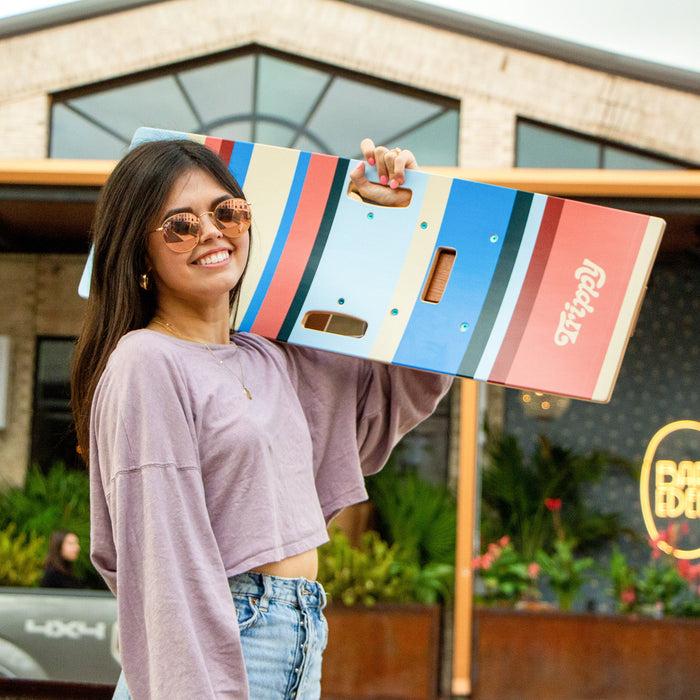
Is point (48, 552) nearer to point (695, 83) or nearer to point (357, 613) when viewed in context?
point (357, 613)

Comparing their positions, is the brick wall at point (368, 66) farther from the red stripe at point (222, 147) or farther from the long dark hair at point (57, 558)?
the red stripe at point (222, 147)

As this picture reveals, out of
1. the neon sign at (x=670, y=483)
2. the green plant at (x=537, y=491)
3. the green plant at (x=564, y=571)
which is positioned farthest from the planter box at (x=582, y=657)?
the neon sign at (x=670, y=483)

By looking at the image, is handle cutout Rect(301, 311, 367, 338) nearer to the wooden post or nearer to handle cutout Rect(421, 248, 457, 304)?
handle cutout Rect(421, 248, 457, 304)

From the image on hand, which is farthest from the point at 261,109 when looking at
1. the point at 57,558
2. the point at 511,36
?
the point at 57,558

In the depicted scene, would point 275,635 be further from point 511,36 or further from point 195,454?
point 511,36

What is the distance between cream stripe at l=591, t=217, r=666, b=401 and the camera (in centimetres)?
178

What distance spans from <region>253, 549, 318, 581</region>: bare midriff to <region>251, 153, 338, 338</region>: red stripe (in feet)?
1.72

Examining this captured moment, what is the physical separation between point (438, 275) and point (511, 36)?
6634 mm

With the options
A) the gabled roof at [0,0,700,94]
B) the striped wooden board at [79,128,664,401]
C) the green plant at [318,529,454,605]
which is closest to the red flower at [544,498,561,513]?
the green plant at [318,529,454,605]

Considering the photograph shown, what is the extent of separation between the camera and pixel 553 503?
21.0 feet

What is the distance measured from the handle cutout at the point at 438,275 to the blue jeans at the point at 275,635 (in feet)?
2.17

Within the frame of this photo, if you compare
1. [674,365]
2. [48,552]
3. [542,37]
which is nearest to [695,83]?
[542,37]

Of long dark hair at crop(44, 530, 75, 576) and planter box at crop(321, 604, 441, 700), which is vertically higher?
long dark hair at crop(44, 530, 75, 576)

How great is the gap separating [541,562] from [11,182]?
402 cm
